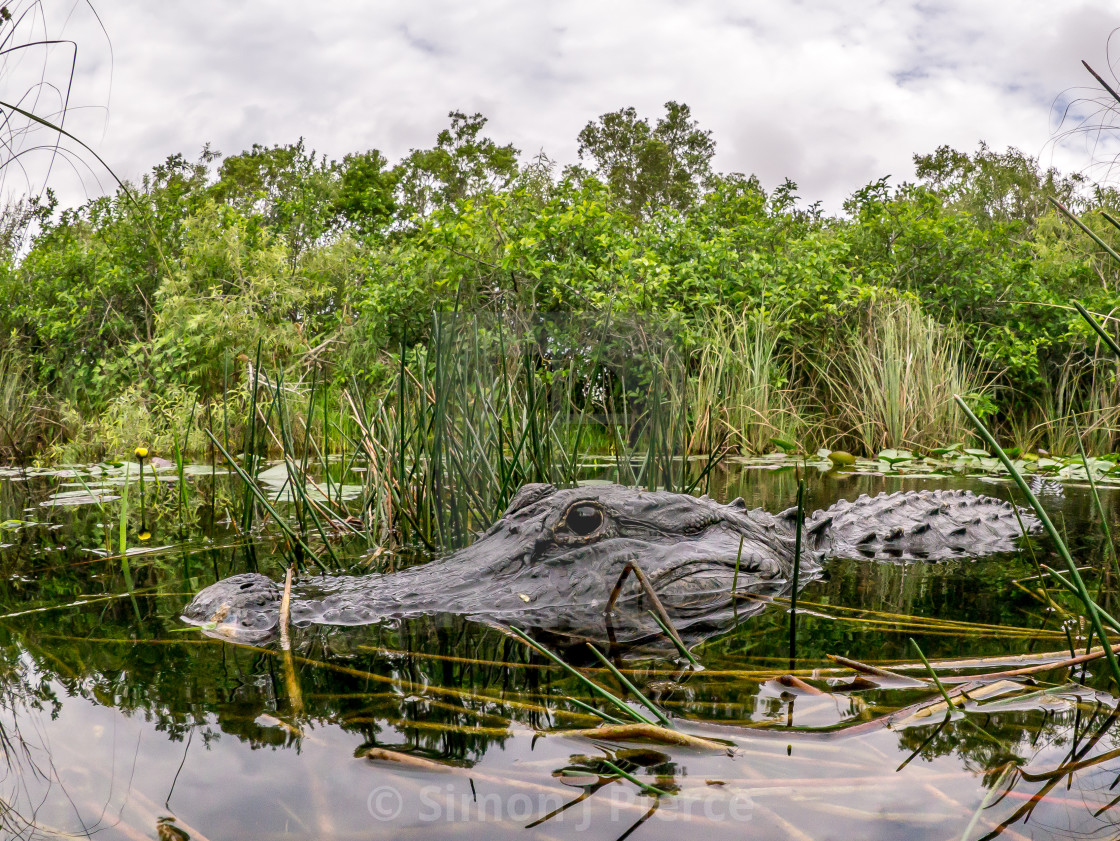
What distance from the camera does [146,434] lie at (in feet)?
31.0

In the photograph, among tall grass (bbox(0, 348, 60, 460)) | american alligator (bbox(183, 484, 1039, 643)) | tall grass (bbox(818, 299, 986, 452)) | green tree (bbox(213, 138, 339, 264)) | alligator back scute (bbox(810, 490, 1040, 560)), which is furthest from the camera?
green tree (bbox(213, 138, 339, 264))

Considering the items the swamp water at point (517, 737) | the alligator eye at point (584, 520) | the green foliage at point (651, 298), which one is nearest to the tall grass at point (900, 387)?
the green foliage at point (651, 298)

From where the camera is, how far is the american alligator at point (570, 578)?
2.44 m

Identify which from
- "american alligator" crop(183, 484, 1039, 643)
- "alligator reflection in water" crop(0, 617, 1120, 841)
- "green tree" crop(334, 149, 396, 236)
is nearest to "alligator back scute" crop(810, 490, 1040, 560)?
"american alligator" crop(183, 484, 1039, 643)

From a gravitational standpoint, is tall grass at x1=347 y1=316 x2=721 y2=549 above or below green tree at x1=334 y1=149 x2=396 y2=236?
below

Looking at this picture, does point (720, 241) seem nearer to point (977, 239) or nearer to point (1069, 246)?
point (977, 239)

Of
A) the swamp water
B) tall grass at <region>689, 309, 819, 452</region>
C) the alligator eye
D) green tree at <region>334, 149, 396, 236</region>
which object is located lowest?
the swamp water

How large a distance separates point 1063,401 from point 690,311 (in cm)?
552

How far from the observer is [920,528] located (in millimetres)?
4086

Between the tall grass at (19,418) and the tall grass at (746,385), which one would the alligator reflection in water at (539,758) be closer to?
the tall grass at (746,385)

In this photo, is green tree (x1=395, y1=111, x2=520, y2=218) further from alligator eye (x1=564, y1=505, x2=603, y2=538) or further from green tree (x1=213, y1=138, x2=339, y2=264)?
alligator eye (x1=564, y1=505, x2=603, y2=538)

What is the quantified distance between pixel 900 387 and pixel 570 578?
7880 millimetres

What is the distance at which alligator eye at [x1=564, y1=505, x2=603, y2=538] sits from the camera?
2.80 m

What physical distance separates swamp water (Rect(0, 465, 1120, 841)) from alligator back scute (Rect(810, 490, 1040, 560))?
4.13ft
